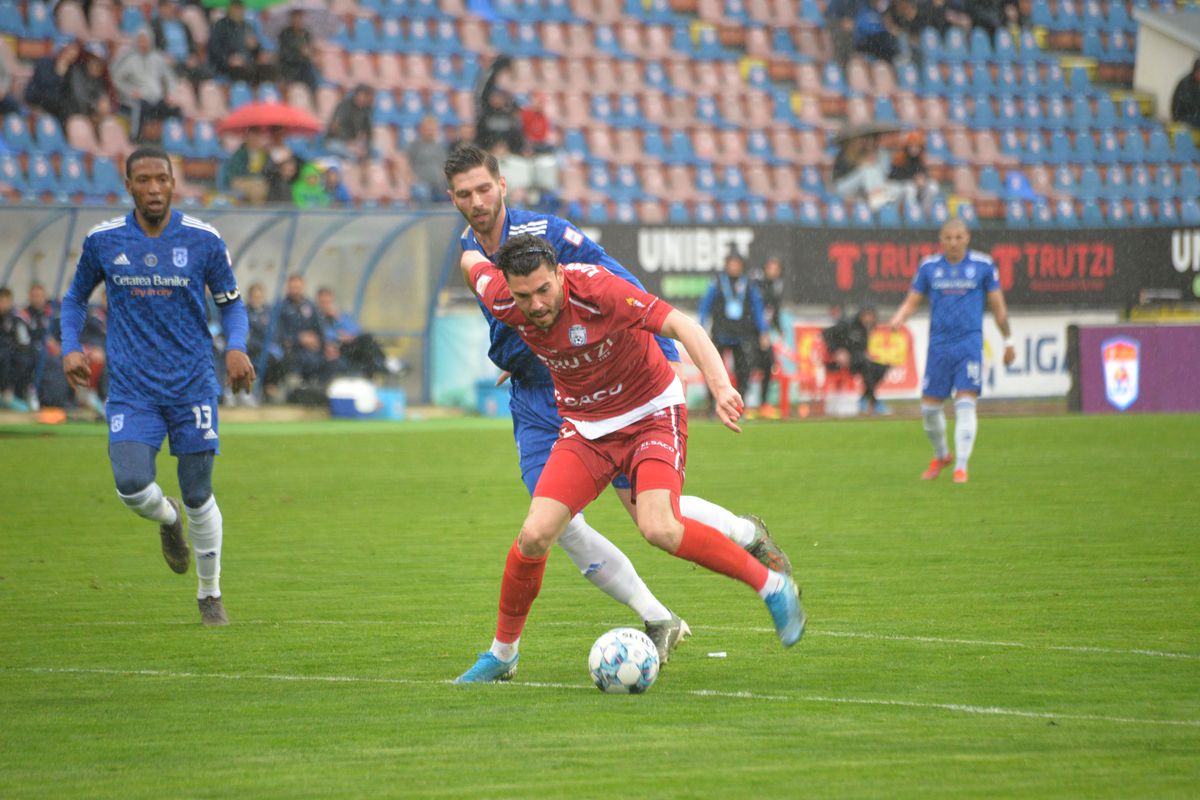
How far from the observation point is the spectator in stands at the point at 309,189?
23.4 m

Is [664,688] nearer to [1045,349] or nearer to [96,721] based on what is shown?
[96,721]

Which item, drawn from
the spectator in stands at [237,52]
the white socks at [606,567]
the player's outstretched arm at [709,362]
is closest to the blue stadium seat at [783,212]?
the spectator in stands at [237,52]

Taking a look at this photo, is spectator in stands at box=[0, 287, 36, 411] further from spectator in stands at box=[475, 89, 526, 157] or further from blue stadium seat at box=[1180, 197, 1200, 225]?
blue stadium seat at box=[1180, 197, 1200, 225]

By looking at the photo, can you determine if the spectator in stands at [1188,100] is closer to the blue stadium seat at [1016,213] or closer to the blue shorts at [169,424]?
the blue stadium seat at [1016,213]

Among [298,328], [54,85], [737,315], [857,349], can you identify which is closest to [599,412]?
[298,328]

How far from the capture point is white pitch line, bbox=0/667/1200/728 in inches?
216

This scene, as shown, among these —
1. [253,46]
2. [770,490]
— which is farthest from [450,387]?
[770,490]

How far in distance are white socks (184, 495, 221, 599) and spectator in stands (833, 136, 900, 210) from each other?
21292 millimetres

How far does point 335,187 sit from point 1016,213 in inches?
500

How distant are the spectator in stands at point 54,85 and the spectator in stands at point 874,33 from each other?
1481 centimetres

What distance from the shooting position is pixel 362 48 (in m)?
27.7

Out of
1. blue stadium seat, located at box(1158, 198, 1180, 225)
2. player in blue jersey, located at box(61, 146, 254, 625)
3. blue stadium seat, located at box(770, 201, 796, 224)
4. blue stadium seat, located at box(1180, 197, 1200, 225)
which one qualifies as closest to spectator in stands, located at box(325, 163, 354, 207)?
blue stadium seat, located at box(770, 201, 796, 224)

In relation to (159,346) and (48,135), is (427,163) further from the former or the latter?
(159,346)

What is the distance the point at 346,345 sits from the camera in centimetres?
2303
